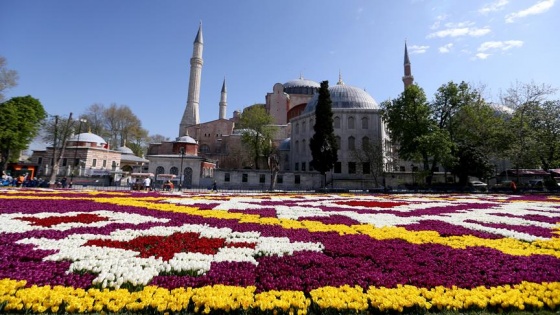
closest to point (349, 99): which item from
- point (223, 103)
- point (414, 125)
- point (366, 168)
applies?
point (366, 168)

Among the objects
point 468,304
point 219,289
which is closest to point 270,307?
point 219,289

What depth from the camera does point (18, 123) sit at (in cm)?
3825

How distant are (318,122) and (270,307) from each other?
3475 cm

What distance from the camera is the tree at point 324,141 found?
34.7 m

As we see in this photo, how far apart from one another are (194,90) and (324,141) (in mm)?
33159

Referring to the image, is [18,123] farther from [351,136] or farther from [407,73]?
[407,73]

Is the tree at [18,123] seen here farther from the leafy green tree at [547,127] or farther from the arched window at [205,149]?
the leafy green tree at [547,127]

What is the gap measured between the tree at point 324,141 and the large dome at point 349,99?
26.7 feet

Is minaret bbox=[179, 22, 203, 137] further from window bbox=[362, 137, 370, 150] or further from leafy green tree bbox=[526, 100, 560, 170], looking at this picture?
leafy green tree bbox=[526, 100, 560, 170]

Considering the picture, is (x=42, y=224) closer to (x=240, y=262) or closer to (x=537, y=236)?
(x=240, y=262)

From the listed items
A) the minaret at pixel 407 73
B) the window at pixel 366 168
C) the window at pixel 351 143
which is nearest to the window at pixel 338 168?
the window at pixel 351 143

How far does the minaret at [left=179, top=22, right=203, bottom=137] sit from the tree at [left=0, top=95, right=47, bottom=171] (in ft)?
72.3

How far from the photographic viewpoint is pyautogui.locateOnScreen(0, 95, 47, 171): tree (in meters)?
36.6

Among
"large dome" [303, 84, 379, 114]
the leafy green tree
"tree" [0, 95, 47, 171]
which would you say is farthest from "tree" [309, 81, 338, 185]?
"tree" [0, 95, 47, 171]
